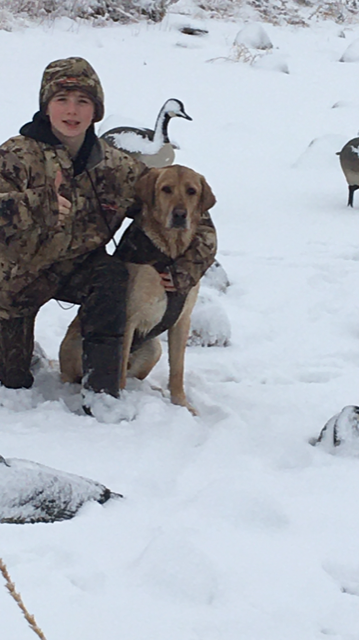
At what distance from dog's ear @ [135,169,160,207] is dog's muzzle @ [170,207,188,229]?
12cm

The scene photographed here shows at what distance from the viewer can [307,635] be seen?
1869 mm

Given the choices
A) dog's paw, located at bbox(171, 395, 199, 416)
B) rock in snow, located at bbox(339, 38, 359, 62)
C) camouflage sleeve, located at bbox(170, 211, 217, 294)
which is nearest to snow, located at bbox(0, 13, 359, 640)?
dog's paw, located at bbox(171, 395, 199, 416)

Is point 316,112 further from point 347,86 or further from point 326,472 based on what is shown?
point 326,472

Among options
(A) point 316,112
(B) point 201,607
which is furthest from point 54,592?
(A) point 316,112

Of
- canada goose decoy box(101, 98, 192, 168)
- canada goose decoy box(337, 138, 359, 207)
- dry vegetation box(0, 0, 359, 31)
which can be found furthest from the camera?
dry vegetation box(0, 0, 359, 31)

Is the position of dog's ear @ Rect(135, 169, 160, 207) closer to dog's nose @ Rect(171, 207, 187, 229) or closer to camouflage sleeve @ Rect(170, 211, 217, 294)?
dog's nose @ Rect(171, 207, 187, 229)

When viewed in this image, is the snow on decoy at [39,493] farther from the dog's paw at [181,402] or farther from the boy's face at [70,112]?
the boy's face at [70,112]

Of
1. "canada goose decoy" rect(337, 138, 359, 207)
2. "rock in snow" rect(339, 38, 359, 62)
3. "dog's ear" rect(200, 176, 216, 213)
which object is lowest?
"canada goose decoy" rect(337, 138, 359, 207)

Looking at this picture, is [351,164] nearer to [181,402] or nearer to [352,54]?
[181,402]

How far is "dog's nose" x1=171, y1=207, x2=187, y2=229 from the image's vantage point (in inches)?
135

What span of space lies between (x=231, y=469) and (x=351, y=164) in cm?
514

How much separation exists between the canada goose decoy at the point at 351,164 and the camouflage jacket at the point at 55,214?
4132mm

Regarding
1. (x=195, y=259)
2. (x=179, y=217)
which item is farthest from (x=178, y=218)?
(x=195, y=259)

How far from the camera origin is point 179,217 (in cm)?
345
